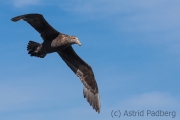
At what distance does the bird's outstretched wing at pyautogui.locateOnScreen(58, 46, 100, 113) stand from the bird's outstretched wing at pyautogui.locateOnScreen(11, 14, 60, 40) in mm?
1532

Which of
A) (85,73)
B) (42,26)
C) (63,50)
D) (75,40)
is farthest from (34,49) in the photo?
(85,73)

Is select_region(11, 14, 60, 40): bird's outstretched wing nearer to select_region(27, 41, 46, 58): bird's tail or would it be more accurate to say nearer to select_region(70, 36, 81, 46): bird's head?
select_region(27, 41, 46, 58): bird's tail

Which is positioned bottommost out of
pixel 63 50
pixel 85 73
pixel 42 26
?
pixel 85 73

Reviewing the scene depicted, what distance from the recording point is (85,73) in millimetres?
20531

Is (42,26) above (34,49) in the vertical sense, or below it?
above

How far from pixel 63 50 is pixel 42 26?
1.98 metres

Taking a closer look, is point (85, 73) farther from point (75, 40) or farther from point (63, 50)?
point (75, 40)

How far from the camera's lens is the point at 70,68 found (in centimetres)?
2077

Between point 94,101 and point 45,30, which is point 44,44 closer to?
point 45,30

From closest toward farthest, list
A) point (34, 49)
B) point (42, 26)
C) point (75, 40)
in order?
point (75, 40) → point (42, 26) → point (34, 49)

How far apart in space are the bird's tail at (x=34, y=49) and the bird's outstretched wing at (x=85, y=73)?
1.54 m

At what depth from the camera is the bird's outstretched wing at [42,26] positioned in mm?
18484

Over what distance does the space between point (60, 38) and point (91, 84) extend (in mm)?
2632

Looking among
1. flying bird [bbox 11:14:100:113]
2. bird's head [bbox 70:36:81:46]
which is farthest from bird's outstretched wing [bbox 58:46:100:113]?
bird's head [bbox 70:36:81:46]
